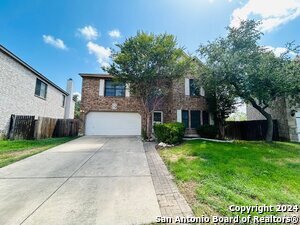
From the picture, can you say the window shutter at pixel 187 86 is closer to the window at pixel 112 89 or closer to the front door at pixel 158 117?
the front door at pixel 158 117

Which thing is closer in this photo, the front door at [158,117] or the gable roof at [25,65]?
the gable roof at [25,65]

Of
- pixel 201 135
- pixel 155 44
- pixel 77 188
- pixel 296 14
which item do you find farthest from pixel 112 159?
pixel 296 14

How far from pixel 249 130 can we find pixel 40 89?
1900cm

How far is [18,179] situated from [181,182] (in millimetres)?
4328

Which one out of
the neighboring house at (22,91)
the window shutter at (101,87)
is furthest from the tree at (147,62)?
the neighboring house at (22,91)

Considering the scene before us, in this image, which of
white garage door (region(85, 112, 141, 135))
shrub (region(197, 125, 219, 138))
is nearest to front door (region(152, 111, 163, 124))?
white garage door (region(85, 112, 141, 135))

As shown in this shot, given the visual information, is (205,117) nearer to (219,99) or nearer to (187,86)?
(219,99)

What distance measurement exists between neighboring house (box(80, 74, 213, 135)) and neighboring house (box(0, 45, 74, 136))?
4.04 m

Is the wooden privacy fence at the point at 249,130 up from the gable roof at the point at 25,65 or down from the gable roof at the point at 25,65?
down

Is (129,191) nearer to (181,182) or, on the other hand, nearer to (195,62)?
(181,182)

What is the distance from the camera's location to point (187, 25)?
1069 cm

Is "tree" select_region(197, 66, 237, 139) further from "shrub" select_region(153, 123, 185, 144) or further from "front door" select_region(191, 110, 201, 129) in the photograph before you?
"shrub" select_region(153, 123, 185, 144)

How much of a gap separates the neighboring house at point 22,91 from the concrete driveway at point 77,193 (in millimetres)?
7735

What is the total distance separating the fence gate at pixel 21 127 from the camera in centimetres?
1109
